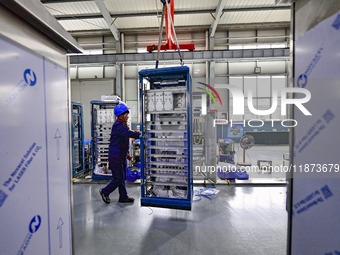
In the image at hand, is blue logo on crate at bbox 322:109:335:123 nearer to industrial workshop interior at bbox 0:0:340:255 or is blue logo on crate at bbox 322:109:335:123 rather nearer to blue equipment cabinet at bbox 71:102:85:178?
industrial workshop interior at bbox 0:0:340:255

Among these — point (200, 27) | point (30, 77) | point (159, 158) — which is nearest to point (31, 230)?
point (30, 77)

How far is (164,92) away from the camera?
328cm

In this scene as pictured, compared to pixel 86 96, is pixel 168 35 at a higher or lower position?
higher

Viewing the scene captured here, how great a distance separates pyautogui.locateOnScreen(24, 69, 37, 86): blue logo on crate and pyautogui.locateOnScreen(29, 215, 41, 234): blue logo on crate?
795mm

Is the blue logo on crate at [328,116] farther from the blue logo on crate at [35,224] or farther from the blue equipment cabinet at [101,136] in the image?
the blue equipment cabinet at [101,136]

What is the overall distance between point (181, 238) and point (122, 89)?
8529mm

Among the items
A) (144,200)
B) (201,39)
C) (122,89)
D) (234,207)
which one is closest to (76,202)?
(144,200)

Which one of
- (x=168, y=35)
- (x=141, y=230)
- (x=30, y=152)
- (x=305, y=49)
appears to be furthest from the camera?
(x=168, y=35)

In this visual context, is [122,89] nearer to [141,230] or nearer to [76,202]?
[76,202]

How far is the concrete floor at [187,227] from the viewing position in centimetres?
248

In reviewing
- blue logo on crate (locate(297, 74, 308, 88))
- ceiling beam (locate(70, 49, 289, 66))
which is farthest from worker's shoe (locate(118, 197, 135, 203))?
ceiling beam (locate(70, 49, 289, 66))

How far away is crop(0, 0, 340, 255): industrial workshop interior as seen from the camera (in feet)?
3.26

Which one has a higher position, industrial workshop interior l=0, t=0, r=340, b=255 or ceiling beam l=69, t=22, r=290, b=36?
ceiling beam l=69, t=22, r=290, b=36

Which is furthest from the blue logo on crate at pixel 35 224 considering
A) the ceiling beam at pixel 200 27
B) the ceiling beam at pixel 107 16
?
the ceiling beam at pixel 200 27
